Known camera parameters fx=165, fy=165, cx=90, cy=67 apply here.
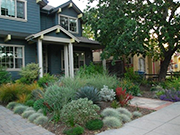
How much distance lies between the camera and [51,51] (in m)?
12.9

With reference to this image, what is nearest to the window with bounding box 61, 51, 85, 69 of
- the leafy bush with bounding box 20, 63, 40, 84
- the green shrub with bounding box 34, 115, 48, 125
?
the leafy bush with bounding box 20, 63, 40, 84

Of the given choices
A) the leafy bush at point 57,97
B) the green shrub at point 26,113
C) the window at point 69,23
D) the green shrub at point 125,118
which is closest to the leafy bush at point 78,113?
the leafy bush at point 57,97

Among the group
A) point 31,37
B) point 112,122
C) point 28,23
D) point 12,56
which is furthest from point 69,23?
point 112,122

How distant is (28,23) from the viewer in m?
11.3

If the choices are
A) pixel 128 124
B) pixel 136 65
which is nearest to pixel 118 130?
pixel 128 124

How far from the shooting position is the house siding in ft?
34.1

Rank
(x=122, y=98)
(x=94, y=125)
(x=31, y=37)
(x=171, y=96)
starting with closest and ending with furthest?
(x=94, y=125), (x=122, y=98), (x=171, y=96), (x=31, y=37)

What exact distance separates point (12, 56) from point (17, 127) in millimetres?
7811

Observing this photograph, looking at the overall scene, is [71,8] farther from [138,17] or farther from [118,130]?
[118,130]

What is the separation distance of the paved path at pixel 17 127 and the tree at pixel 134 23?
248 inches

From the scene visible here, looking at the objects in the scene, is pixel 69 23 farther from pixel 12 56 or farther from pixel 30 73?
pixel 30 73

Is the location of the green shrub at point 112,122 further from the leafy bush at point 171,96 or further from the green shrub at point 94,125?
the leafy bush at point 171,96

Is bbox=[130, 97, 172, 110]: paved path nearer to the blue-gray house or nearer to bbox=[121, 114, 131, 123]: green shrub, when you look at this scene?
bbox=[121, 114, 131, 123]: green shrub

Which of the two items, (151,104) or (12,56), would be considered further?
(12,56)
